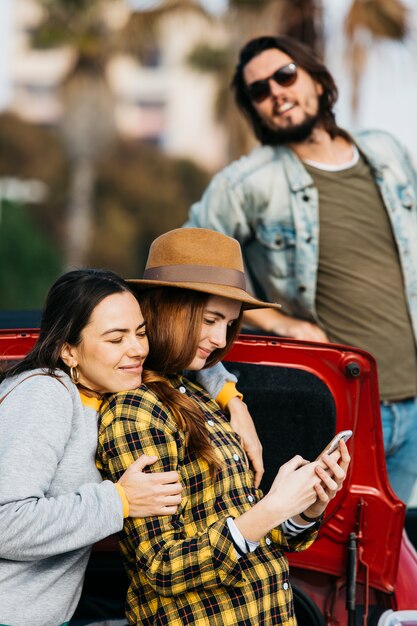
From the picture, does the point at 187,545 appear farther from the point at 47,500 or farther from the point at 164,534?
the point at 47,500

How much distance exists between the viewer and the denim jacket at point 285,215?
3955 millimetres

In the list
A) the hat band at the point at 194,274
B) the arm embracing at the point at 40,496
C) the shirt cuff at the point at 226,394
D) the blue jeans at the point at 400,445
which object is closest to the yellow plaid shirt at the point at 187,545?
the arm embracing at the point at 40,496

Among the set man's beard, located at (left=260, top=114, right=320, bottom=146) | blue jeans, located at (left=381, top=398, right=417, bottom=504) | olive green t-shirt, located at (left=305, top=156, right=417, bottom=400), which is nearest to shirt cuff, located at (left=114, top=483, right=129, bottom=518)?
blue jeans, located at (left=381, top=398, right=417, bottom=504)

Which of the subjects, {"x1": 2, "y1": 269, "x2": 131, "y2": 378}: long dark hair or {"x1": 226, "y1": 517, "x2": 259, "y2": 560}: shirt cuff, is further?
{"x1": 2, "y1": 269, "x2": 131, "y2": 378}: long dark hair

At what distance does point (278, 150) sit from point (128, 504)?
6.86 ft

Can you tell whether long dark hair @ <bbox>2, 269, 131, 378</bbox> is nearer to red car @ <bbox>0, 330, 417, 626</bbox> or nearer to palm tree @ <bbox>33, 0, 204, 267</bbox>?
red car @ <bbox>0, 330, 417, 626</bbox>

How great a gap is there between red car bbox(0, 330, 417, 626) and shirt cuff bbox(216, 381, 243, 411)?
16cm

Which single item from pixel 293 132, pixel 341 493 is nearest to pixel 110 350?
pixel 341 493

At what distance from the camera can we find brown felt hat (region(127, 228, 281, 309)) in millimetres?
2682

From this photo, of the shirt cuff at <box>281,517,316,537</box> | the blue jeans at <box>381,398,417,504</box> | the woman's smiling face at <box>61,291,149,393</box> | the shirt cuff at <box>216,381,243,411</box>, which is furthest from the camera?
the blue jeans at <box>381,398,417,504</box>

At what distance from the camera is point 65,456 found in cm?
243

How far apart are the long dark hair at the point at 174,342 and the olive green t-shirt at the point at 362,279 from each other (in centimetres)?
133

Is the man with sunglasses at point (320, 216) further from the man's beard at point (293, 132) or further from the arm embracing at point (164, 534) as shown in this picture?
the arm embracing at point (164, 534)

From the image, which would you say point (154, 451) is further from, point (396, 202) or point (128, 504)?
point (396, 202)
